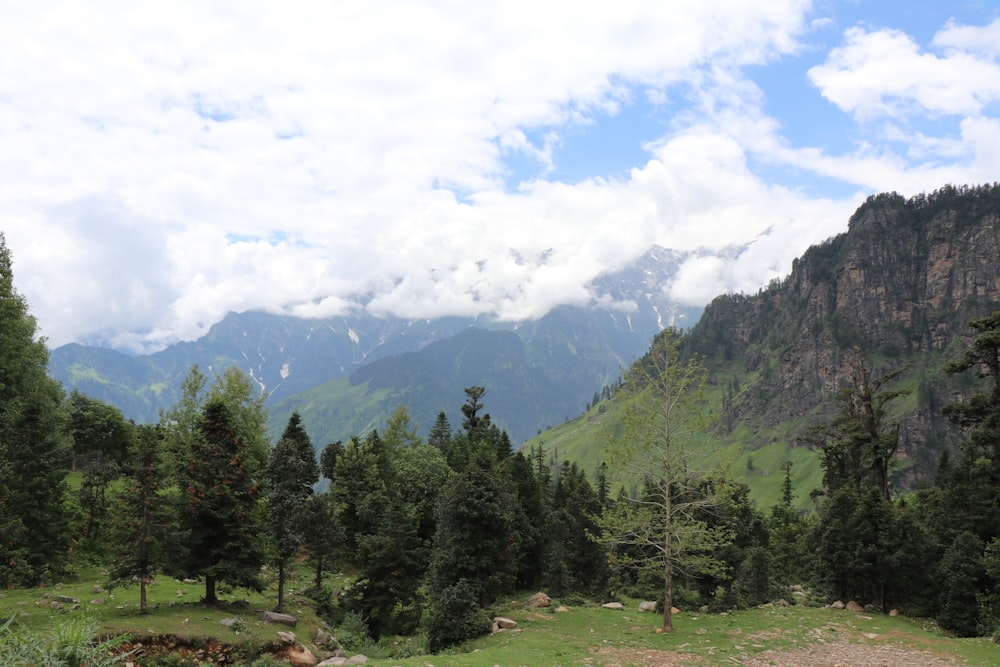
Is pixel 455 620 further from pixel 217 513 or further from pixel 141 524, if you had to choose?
pixel 141 524

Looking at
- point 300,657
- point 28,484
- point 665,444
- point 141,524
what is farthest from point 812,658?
point 28,484

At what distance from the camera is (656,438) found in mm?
33281

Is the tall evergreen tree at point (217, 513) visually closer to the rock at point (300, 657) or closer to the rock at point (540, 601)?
the rock at point (300, 657)

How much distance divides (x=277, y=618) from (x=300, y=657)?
534cm

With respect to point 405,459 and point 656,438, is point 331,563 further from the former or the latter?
point 656,438

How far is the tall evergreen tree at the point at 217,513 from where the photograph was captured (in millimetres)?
35312

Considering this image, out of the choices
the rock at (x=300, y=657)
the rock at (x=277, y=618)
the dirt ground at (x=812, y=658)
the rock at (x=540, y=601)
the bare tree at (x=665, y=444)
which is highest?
the bare tree at (x=665, y=444)

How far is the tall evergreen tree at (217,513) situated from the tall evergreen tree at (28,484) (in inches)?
505

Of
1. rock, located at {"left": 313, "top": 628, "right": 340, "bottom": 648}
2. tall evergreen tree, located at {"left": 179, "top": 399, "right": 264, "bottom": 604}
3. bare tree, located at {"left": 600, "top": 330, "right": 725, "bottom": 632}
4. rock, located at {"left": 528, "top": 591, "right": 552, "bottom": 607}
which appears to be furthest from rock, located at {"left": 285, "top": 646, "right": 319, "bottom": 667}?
bare tree, located at {"left": 600, "top": 330, "right": 725, "bottom": 632}

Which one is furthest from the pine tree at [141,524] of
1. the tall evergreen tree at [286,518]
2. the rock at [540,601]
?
the rock at [540,601]

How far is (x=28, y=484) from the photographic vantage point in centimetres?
4053

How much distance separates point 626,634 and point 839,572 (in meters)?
23.8

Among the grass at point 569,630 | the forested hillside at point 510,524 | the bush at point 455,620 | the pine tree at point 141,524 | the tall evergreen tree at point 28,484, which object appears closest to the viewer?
the grass at point 569,630

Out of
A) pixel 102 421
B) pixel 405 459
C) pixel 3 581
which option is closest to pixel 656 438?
pixel 3 581
